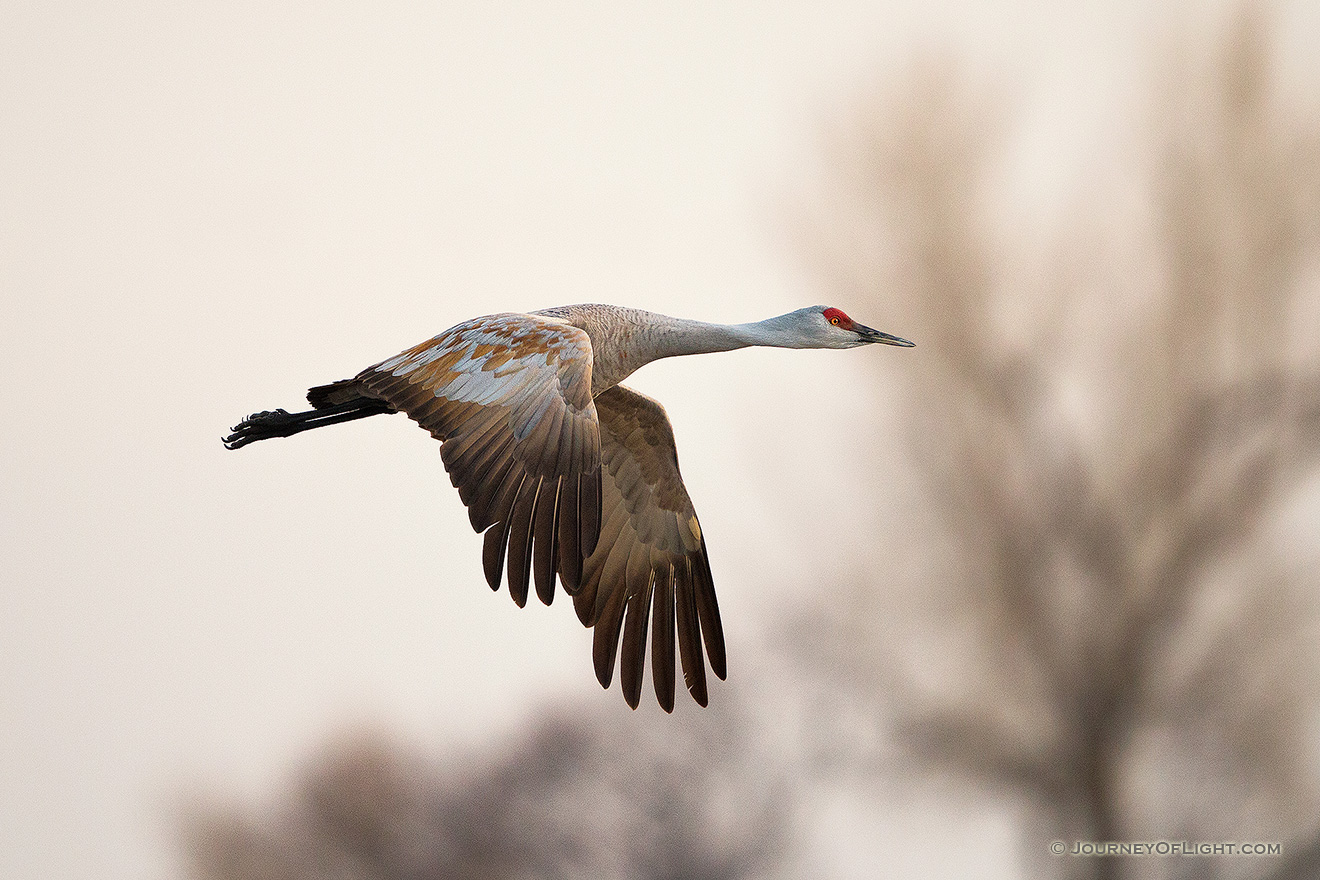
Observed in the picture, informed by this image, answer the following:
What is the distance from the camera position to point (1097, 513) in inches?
524

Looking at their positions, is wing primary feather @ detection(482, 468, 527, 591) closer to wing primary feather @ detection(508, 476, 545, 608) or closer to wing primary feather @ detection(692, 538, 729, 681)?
wing primary feather @ detection(508, 476, 545, 608)

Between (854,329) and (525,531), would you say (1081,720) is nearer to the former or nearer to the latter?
(854,329)

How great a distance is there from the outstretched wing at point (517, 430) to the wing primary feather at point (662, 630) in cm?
189

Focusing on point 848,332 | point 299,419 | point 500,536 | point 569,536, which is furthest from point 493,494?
point 848,332

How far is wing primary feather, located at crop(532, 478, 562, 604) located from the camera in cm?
582

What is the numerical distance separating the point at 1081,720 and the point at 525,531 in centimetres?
904

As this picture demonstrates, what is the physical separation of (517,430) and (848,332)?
2.50 meters

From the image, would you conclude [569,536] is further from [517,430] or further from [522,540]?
[517,430]

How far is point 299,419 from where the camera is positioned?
7.39 m

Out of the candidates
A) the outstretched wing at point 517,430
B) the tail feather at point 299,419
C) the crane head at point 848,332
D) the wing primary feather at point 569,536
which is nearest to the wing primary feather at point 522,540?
the outstretched wing at point 517,430

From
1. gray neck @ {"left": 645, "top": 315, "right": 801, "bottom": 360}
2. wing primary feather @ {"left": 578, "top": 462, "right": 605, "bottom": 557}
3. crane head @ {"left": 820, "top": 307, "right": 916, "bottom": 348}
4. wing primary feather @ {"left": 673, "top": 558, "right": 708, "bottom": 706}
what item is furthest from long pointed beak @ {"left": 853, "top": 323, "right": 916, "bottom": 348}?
wing primary feather @ {"left": 578, "top": 462, "right": 605, "bottom": 557}

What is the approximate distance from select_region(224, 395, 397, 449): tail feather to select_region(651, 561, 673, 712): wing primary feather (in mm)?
1883

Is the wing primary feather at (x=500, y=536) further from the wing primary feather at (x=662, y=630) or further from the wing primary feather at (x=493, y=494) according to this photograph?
the wing primary feather at (x=662, y=630)

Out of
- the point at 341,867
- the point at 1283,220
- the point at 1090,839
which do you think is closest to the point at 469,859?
the point at 341,867
